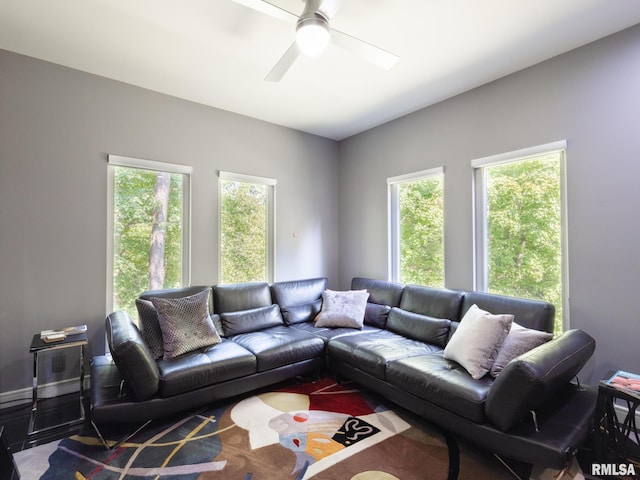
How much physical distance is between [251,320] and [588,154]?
11.2 ft

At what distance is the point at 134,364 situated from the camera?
2.13 meters

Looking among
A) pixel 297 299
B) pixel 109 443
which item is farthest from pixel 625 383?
pixel 109 443

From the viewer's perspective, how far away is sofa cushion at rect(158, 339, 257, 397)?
2.33 m

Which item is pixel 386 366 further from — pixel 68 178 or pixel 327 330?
pixel 68 178

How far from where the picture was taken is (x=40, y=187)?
9.15ft

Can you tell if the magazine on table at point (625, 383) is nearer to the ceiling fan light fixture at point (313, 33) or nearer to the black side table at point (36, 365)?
the ceiling fan light fixture at point (313, 33)

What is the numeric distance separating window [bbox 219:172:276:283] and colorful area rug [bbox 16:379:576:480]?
1768mm

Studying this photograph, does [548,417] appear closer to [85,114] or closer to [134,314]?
[134,314]

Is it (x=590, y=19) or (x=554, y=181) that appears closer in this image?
(x=590, y=19)

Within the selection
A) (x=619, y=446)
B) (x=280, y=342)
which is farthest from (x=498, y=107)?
(x=280, y=342)

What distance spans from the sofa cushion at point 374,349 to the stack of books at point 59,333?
86.9 inches

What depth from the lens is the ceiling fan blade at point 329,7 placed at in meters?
1.82

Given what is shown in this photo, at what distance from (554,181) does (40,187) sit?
4.53 metres

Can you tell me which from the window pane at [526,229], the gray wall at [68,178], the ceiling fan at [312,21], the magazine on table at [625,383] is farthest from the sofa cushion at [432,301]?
the ceiling fan at [312,21]
